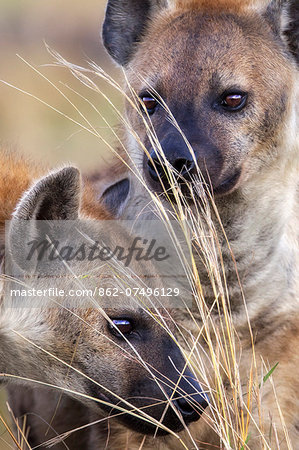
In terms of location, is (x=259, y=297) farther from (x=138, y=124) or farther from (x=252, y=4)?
(x=252, y=4)

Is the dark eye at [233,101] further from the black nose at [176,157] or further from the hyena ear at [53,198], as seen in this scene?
the hyena ear at [53,198]

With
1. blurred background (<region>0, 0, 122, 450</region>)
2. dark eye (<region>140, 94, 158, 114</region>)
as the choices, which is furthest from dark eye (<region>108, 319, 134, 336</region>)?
blurred background (<region>0, 0, 122, 450</region>)

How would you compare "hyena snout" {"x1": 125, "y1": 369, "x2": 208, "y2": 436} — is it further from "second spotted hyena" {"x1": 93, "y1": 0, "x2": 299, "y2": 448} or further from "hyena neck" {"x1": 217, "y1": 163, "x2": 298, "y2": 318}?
"hyena neck" {"x1": 217, "y1": 163, "x2": 298, "y2": 318}

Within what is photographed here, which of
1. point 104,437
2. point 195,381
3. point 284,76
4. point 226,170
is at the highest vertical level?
point 284,76

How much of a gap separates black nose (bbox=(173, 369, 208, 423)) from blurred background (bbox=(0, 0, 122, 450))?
4.00 metres

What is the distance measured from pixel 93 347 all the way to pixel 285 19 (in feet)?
5.88

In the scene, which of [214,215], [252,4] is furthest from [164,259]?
[252,4]

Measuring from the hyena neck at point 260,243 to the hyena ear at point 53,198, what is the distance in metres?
0.91

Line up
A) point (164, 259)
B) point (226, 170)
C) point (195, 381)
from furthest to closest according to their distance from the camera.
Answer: point (164, 259)
point (226, 170)
point (195, 381)

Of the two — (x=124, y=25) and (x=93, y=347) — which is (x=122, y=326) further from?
(x=124, y=25)

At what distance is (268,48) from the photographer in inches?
154

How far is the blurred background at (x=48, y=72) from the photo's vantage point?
7.99m

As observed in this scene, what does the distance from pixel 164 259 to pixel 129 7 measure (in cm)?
130

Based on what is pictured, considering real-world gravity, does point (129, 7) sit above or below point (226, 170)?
above
